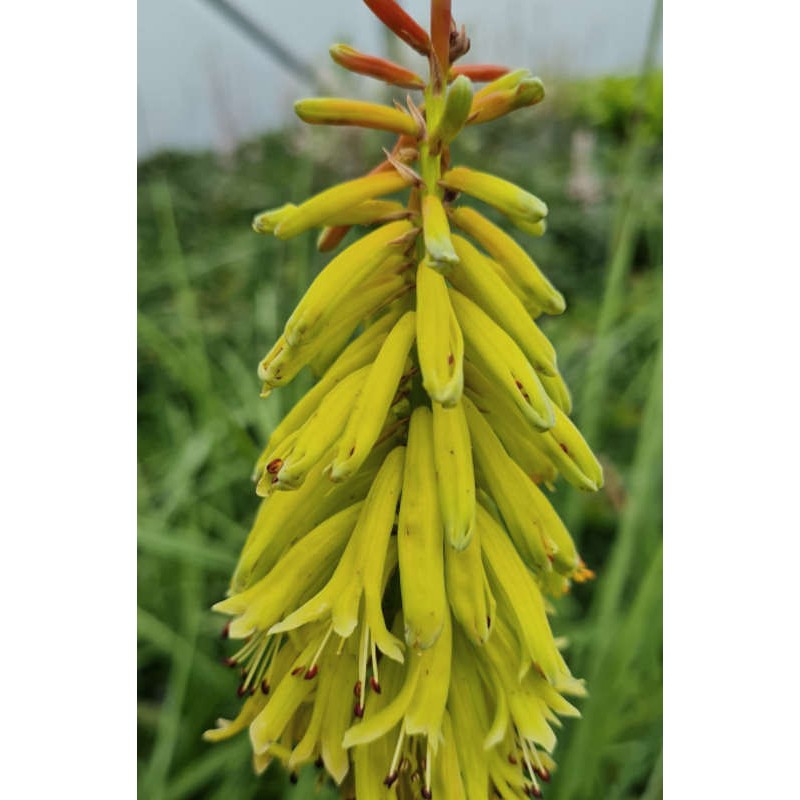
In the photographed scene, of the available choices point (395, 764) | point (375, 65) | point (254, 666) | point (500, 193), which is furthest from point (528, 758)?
point (375, 65)

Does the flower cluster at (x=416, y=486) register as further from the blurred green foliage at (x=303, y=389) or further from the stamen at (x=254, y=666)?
the blurred green foliage at (x=303, y=389)

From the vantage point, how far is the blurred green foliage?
4.33ft

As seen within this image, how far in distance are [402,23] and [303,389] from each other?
→ 828mm

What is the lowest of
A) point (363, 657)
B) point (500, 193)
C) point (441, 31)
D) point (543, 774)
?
point (543, 774)

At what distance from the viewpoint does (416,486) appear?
29.4 inches

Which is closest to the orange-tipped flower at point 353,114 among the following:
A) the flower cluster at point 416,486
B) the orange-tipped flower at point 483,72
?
the flower cluster at point 416,486

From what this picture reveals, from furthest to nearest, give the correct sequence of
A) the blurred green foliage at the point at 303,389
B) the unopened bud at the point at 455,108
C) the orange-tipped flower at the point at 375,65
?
1. the blurred green foliage at the point at 303,389
2. the orange-tipped flower at the point at 375,65
3. the unopened bud at the point at 455,108

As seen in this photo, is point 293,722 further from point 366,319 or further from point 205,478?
point 205,478

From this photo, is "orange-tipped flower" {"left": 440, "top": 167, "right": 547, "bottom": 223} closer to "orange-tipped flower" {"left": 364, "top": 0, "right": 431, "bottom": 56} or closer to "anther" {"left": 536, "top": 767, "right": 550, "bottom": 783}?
"orange-tipped flower" {"left": 364, "top": 0, "right": 431, "bottom": 56}

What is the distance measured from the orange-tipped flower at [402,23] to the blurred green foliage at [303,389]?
1.67 ft

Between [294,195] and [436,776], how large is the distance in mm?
1388

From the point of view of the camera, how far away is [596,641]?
4.39ft

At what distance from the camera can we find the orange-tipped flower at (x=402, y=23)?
2.58 ft

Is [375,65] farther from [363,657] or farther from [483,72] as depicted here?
[363,657]
